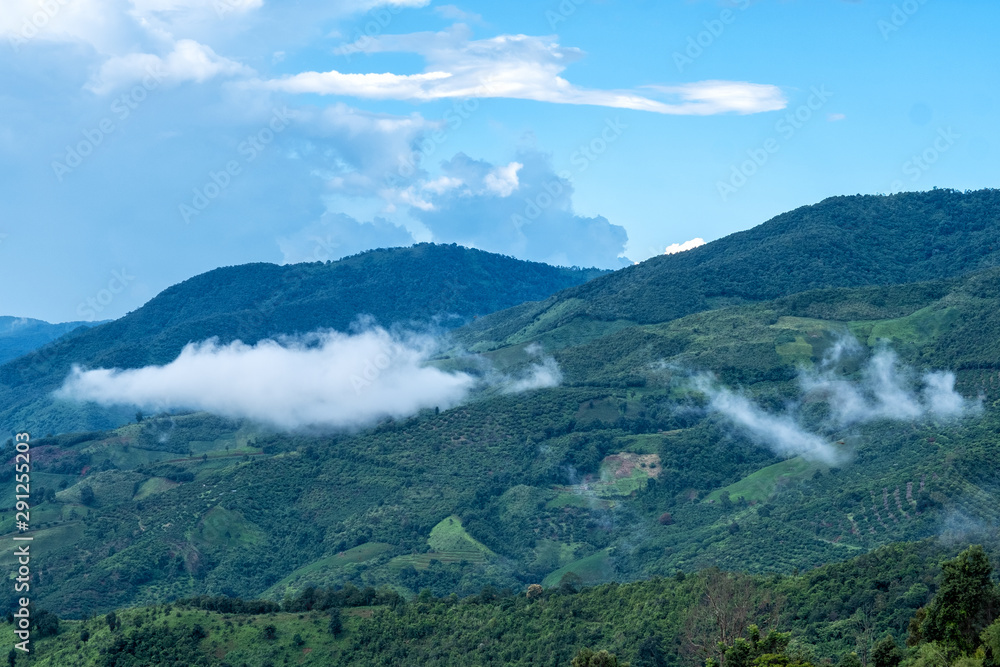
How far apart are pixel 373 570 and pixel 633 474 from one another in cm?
4979

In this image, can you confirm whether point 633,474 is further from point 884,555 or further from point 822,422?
point 884,555

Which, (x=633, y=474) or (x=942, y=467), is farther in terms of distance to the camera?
(x=633, y=474)

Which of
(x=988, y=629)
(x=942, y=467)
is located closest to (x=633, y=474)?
(x=942, y=467)

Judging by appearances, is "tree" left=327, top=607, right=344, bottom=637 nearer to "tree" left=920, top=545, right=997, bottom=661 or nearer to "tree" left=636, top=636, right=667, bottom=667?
"tree" left=636, top=636, right=667, bottom=667

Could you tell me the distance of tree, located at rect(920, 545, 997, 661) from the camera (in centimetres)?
6412

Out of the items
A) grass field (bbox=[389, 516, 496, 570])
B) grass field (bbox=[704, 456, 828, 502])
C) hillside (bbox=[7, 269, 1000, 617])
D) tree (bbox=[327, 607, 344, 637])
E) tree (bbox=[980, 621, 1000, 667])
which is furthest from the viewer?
grass field (bbox=[704, 456, 828, 502])

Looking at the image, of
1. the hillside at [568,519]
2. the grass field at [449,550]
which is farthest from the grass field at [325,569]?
the grass field at [449,550]

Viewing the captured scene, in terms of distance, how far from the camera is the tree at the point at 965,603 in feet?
210

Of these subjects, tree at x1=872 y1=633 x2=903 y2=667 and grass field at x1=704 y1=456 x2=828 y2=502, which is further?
grass field at x1=704 y1=456 x2=828 y2=502

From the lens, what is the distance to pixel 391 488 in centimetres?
19812

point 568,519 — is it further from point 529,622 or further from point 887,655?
point 887,655

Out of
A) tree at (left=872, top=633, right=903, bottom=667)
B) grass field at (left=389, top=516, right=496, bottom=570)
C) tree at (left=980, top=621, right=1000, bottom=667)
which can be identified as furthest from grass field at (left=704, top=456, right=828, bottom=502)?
tree at (left=980, top=621, right=1000, bottom=667)

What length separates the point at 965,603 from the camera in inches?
2544

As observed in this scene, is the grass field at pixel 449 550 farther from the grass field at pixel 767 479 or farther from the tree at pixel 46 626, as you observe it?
the tree at pixel 46 626
